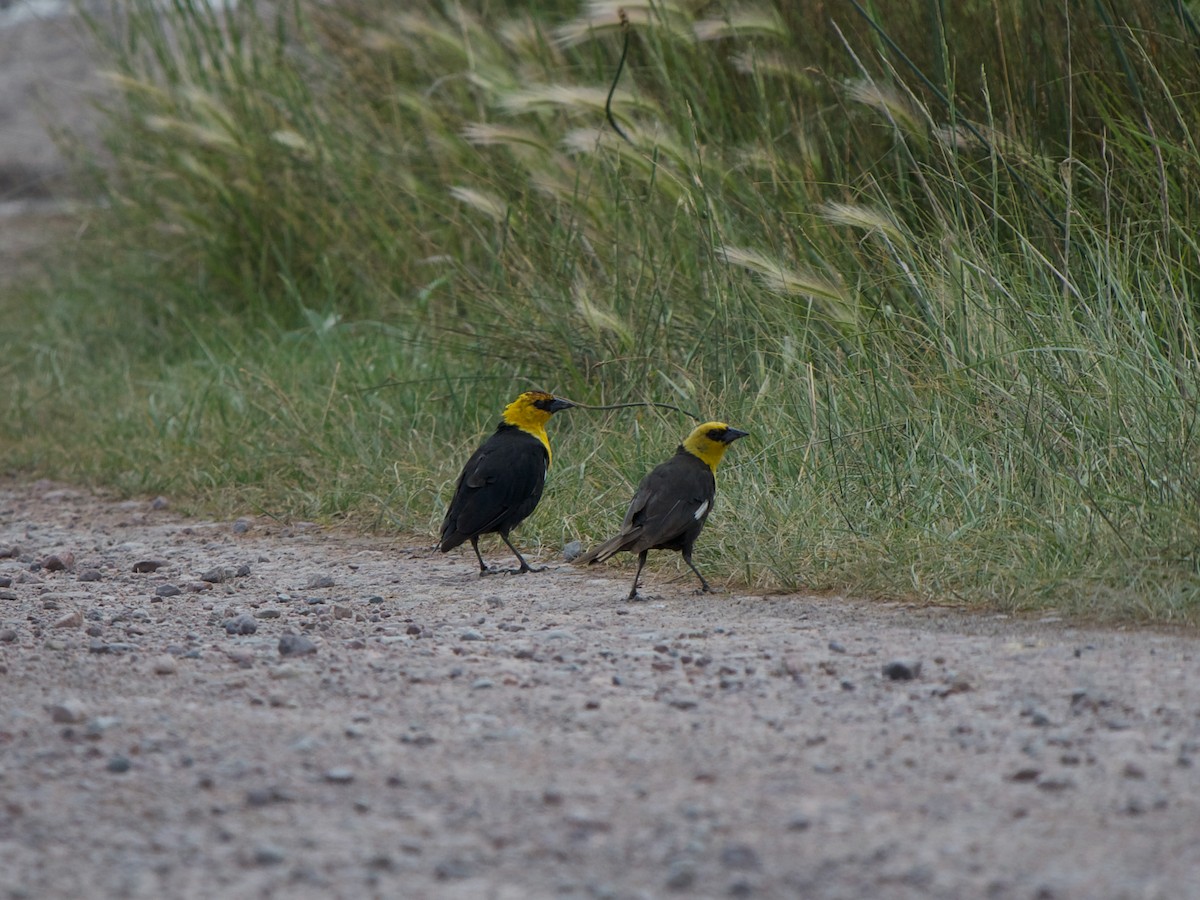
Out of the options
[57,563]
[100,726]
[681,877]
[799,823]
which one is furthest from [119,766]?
[57,563]

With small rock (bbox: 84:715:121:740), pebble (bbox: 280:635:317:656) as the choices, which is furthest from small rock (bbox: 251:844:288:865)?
pebble (bbox: 280:635:317:656)

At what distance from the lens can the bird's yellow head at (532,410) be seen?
19.7 ft

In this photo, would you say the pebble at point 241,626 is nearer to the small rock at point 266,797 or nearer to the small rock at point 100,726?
the small rock at point 100,726

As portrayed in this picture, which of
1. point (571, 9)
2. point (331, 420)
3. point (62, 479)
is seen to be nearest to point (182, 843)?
point (331, 420)

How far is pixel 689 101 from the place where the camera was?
288 inches

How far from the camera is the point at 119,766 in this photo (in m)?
3.04

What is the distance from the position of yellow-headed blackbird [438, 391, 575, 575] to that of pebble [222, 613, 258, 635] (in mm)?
1098

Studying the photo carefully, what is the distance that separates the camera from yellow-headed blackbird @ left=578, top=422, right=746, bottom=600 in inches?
191

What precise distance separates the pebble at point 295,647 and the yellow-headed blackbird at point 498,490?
4.35 ft

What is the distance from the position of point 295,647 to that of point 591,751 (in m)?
1.26

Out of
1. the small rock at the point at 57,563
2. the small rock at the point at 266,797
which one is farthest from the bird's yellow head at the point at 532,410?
the small rock at the point at 266,797

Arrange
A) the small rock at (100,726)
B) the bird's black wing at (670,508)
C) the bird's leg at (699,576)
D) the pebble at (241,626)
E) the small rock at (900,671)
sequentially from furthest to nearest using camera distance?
the bird's leg at (699,576)
the bird's black wing at (670,508)
the pebble at (241,626)
the small rock at (900,671)
the small rock at (100,726)

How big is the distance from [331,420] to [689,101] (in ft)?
7.43

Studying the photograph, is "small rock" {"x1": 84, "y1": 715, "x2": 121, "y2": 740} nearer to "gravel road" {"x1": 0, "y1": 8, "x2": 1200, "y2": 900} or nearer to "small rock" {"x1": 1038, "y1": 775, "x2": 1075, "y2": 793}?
"gravel road" {"x1": 0, "y1": 8, "x2": 1200, "y2": 900}
